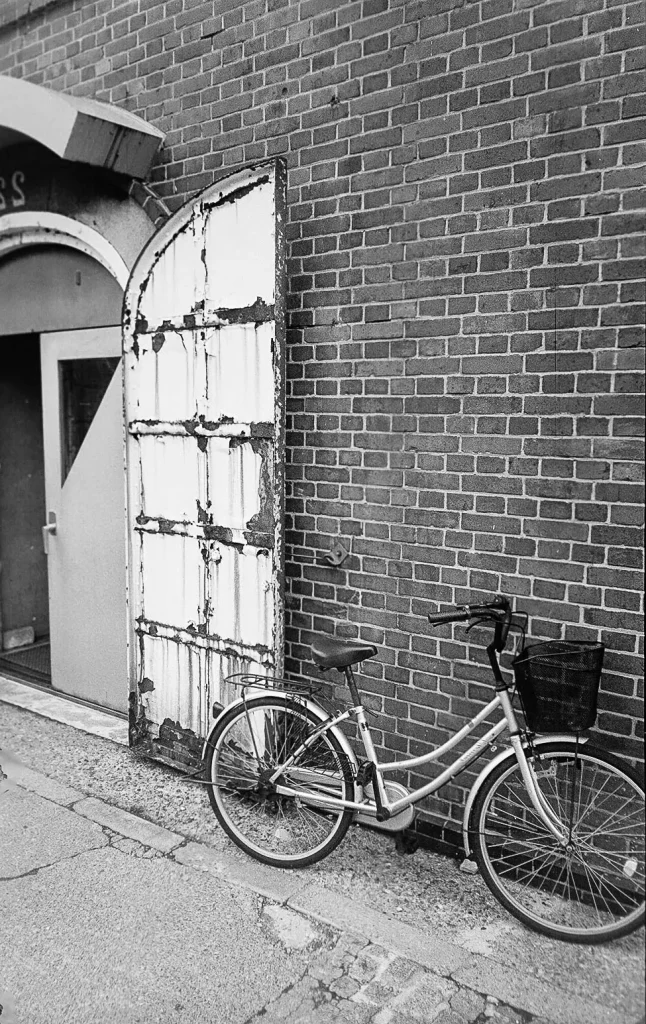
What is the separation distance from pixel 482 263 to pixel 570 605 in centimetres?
152

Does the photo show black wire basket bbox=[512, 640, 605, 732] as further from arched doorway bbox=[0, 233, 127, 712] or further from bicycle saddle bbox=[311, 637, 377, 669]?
arched doorway bbox=[0, 233, 127, 712]

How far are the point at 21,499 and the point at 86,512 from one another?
1.50 metres

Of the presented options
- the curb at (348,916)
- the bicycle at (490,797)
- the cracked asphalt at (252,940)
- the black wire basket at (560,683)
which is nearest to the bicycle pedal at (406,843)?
the cracked asphalt at (252,940)

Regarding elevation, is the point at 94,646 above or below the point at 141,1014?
above

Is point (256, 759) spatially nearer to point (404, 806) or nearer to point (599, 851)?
point (404, 806)

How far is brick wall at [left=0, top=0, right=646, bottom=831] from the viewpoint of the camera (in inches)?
128

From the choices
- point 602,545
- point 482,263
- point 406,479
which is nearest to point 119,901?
point 406,479

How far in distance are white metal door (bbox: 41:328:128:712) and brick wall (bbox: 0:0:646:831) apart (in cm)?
152

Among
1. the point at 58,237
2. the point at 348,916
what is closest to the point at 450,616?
the point at 348,916

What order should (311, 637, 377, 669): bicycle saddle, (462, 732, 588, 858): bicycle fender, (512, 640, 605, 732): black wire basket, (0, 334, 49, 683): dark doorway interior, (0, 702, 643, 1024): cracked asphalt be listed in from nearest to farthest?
(0, 702, 643, 1024): cracked asphalt → (512, 640, 605, 732): black wire basket → (462, 732, 588, 858): bicycle fender → (311, 637, 377, 669): bicycle saddle → (0, 334, 49, 683): dark doorway interior

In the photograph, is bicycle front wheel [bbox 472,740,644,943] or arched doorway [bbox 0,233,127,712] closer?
bicycle front wheel [bbox 472,740,644,943]

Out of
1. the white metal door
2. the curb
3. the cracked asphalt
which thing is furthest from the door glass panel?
the cracked asphalt

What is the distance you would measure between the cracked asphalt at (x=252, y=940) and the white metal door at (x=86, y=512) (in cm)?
149

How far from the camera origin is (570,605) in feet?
11.1
